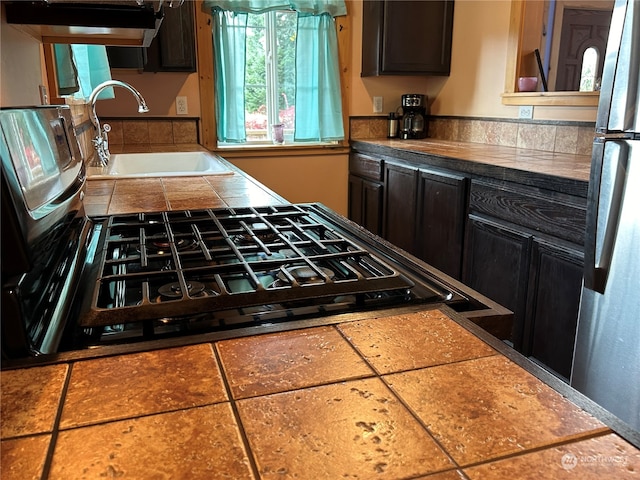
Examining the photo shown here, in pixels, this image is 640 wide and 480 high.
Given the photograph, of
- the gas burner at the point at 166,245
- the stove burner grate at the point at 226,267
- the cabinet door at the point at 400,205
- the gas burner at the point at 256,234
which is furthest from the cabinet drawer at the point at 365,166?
the gas burner at the point at 166,245

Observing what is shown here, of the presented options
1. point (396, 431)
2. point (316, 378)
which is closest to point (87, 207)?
point (316, 378)

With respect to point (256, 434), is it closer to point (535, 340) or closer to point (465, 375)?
point (465, 375)

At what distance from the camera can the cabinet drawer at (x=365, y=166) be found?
365 centimetres

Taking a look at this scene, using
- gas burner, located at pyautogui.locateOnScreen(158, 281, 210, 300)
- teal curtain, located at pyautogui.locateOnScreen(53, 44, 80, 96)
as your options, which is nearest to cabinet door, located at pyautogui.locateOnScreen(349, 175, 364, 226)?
teal curtain, located at pyautogui.locateOnScreen(53, 44, 80, 96)

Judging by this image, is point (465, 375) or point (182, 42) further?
point (182, 42)

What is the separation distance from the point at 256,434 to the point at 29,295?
0.36 metres

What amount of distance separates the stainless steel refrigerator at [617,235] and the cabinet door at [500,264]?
447 millimetres

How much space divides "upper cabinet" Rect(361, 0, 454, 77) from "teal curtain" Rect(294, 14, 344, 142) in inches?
11.4

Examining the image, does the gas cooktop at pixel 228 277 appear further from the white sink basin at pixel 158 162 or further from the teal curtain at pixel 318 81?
the teal curtain at pixel 318 81

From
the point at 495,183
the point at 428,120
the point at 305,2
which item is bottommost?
the point at 495,183

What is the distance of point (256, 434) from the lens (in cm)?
48

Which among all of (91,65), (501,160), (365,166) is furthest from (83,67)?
(501,160)

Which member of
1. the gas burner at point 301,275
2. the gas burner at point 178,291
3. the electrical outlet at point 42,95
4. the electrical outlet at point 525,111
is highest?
the electrical outlet at point 42,95

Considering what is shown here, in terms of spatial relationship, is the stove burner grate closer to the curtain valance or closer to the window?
the curtain valance
